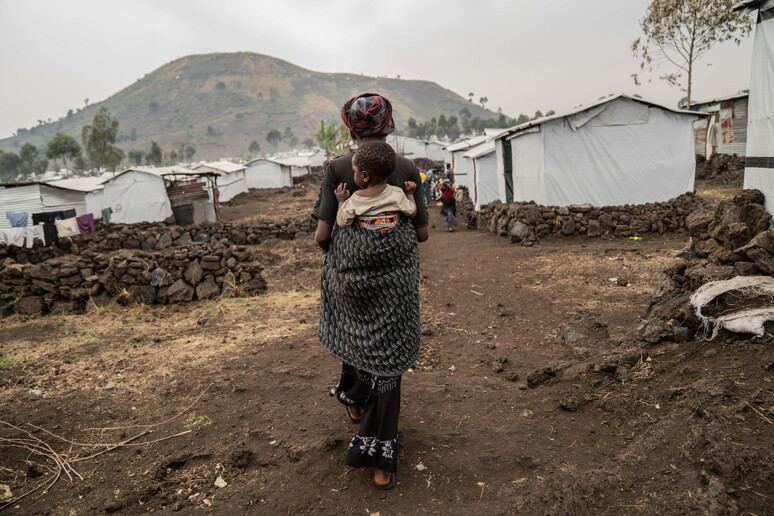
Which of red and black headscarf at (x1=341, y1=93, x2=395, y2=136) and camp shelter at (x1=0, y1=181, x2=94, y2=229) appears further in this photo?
camp shelter at (x1=0, y1=181, x2=94, y2=229)

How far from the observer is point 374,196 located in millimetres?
2262

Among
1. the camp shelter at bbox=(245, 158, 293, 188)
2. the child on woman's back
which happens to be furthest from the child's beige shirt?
the camp shelter at bbox=(245, 158, 293, 188)

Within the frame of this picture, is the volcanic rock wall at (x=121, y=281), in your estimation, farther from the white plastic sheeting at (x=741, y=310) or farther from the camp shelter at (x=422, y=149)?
the camp shelter at (x=422, y=149)

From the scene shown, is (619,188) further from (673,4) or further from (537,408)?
(673,4)

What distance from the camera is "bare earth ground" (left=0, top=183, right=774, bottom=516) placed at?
83.7 inches

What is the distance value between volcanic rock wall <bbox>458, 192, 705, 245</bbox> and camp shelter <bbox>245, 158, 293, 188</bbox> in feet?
105

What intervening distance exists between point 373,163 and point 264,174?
1589 inches

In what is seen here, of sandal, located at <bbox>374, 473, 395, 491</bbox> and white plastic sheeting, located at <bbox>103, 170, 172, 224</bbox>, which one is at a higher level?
white plastic sheeting, located at <bbox>103, 170, 172, 224</bbox>

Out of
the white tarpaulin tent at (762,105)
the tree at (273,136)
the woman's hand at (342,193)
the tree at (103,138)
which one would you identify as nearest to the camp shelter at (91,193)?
the woman's hand at (342,193)

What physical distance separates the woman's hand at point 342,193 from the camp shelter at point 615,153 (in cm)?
990

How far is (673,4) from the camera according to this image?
884 inches

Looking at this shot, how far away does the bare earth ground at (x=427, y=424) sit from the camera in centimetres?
212

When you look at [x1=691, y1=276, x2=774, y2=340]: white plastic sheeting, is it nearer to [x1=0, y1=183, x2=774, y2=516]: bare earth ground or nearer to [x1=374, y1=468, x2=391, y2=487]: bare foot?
[x1=0, y1=183, x2=774, y2=516]: bare earth ground

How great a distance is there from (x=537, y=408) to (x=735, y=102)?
73.8 ft
